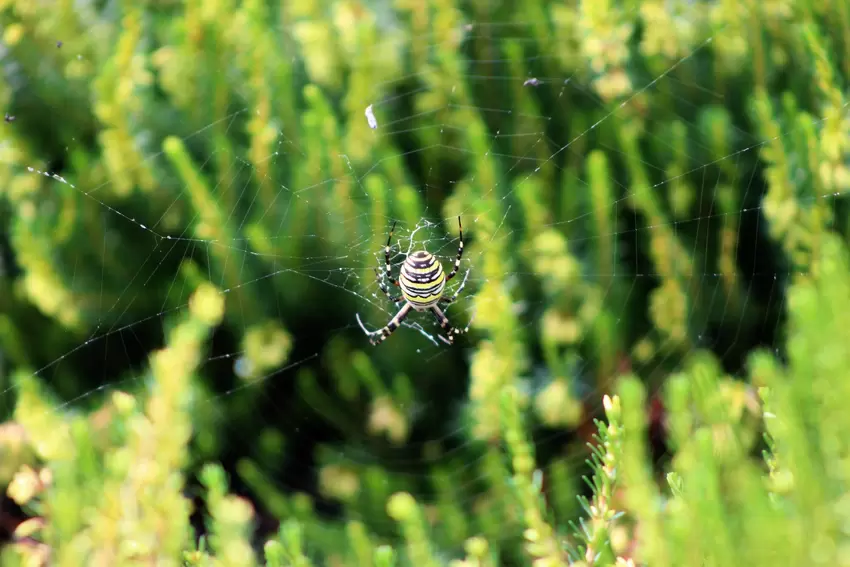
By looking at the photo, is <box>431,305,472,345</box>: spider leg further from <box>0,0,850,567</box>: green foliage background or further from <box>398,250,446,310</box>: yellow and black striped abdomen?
<box>0,0,850,567</box>: green foliage background

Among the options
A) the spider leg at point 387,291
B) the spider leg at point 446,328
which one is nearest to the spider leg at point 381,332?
the spider leg at point 446,328

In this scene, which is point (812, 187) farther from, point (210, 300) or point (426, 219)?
point (210, 300)

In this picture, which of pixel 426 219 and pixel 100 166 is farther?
pixel 426 219

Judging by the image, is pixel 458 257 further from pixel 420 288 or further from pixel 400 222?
pixel 400 222

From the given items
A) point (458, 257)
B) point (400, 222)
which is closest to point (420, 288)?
point (458, 257)

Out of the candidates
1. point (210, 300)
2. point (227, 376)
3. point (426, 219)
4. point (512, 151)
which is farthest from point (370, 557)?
point (512, 151)

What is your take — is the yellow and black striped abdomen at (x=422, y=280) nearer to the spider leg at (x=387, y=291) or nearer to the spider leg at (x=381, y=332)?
the spider leg at (x=387, y=291)

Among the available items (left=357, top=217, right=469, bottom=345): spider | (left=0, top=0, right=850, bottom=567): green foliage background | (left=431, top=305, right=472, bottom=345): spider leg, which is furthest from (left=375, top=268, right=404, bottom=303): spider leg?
(left=0, top=0, right=850, bottom=567): green foliage background
